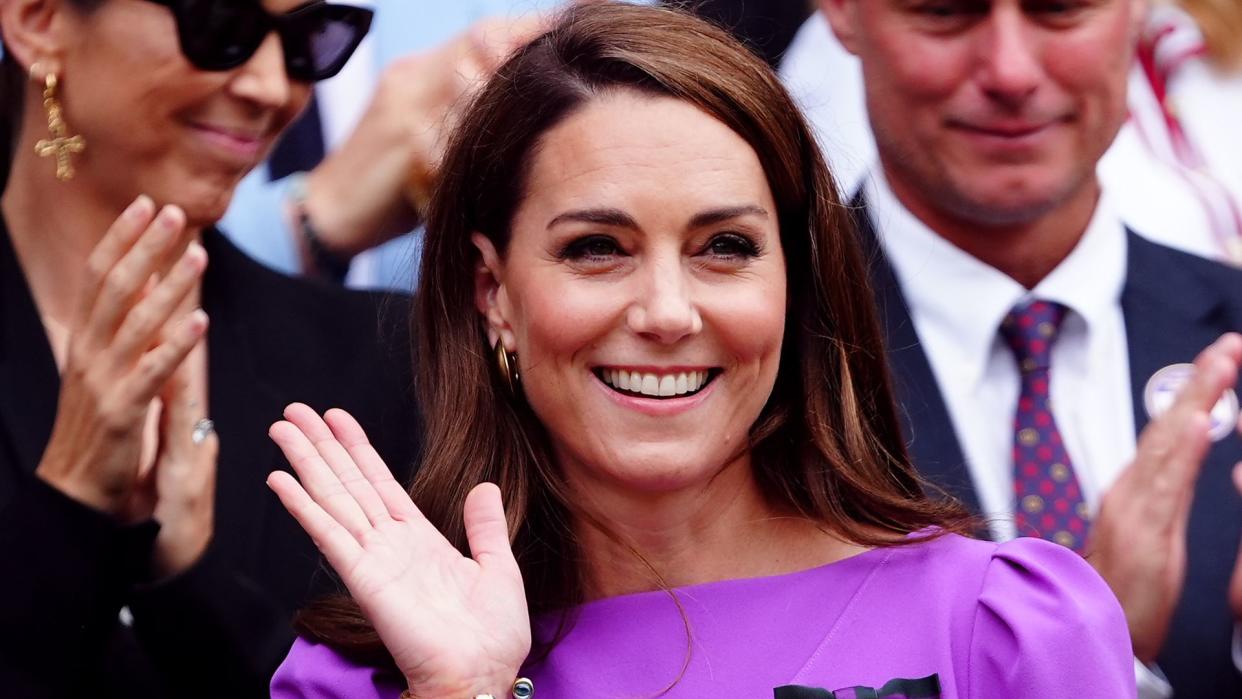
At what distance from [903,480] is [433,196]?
2.89 ft

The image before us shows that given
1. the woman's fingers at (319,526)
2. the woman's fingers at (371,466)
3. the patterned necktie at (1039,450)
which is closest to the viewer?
the woman's fingers at (319,526)

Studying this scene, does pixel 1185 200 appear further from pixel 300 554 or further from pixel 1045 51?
pixel 300 554

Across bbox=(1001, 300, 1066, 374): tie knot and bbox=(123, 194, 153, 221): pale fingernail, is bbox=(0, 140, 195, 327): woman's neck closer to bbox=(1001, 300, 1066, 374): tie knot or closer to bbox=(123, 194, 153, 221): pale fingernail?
bbox=(123, 194, 153, 221): pale fingernail

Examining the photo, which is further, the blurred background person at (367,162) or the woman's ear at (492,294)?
the blurred background person at (367,162)

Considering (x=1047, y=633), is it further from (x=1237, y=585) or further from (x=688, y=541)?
(x=1237, y=585)

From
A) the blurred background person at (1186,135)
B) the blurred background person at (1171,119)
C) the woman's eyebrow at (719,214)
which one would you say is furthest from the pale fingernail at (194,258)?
the blurred background person at (1186,135)

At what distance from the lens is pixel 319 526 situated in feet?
9.11

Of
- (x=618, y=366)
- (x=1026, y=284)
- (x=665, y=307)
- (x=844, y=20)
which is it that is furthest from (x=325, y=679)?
(x=844, y=20)

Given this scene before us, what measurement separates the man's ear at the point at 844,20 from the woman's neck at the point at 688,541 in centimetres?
124

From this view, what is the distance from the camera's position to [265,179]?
15.1 ft

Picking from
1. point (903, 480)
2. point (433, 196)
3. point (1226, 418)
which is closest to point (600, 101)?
point (433, 196)

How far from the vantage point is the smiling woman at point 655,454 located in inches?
115

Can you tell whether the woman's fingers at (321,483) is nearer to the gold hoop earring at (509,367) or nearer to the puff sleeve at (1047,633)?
the gold hoop earring at (509,367)

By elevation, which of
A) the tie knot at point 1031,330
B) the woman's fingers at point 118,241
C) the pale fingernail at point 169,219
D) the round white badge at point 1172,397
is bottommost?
the round white badge at point 1172,397
